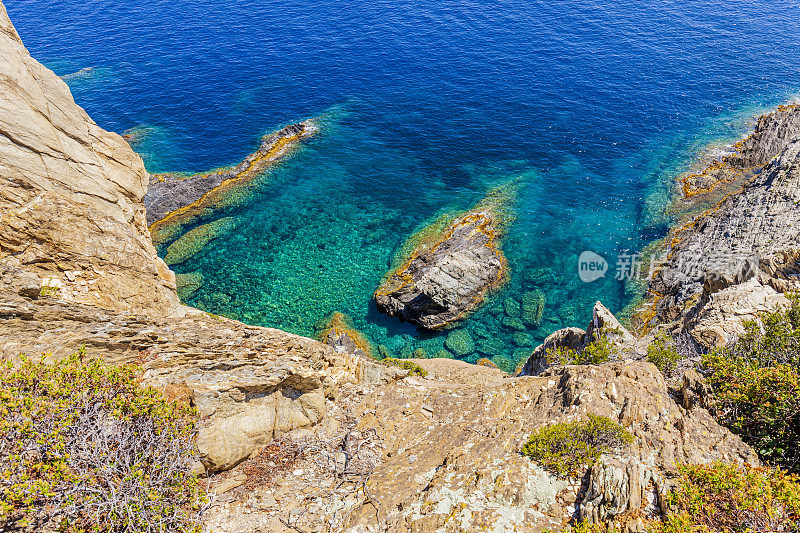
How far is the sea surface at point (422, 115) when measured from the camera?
38906mm

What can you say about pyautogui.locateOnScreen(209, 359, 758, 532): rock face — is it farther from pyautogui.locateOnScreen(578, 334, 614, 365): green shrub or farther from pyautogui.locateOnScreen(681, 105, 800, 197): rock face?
pyautogui.locateOnScreen(681, 105, 800, 197): rock face

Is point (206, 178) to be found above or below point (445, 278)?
above

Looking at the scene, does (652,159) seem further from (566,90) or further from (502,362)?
(502,362)

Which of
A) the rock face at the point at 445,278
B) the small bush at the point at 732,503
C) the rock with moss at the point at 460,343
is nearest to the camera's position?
the small bush at the point at 732,503

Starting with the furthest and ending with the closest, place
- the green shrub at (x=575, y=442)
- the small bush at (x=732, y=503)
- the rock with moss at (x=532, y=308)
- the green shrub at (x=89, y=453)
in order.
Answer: the rock with moss at (x=532, y=308)
the green shrub at (x=575, y=442)
the small bush at (x=732, y=503)
the green shrub at (x=89, y=453)

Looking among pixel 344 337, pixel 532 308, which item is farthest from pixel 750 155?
pixel 344 337

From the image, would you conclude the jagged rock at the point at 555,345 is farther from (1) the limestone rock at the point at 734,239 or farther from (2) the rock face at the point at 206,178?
(2) the rock face at the point at 206,178

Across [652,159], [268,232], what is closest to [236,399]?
[268,232]

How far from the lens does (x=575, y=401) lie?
14891mm

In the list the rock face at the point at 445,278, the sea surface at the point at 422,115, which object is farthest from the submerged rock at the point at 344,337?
the rock face at the point at 445,278

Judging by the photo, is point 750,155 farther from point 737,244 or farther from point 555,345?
point 555,345

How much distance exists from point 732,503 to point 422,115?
61.2 meters

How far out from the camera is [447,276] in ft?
119

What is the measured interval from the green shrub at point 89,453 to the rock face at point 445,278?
81.4 feet
